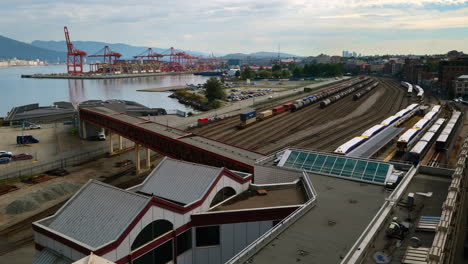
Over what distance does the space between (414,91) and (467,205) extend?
88.4 m

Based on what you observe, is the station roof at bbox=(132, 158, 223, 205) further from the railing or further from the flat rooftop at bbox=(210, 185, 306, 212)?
the railing

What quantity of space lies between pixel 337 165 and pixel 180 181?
399 inches

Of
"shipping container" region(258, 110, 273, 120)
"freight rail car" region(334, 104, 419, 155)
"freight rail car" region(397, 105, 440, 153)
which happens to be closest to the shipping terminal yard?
"freight rail car" region(397, 105, 440, 153)

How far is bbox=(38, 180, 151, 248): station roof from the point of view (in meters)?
13.7

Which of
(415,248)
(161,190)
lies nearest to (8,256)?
(161,190)

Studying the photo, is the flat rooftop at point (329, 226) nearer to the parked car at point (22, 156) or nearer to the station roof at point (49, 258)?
the station roof at point (49, 258)

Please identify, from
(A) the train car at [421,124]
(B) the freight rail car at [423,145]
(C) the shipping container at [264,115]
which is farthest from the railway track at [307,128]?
(B) the freight rail car at [423,145]

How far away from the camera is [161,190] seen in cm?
1812

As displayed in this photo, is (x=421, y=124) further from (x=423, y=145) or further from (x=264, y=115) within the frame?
(x=264, y=115)

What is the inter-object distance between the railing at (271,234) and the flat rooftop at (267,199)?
1004mm

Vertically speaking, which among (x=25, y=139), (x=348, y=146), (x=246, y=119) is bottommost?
(x=25, y=139)

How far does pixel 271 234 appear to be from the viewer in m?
13.7

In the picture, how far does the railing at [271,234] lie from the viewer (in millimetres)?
12139

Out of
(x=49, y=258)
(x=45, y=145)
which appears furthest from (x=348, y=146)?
(x=45, y=145)
